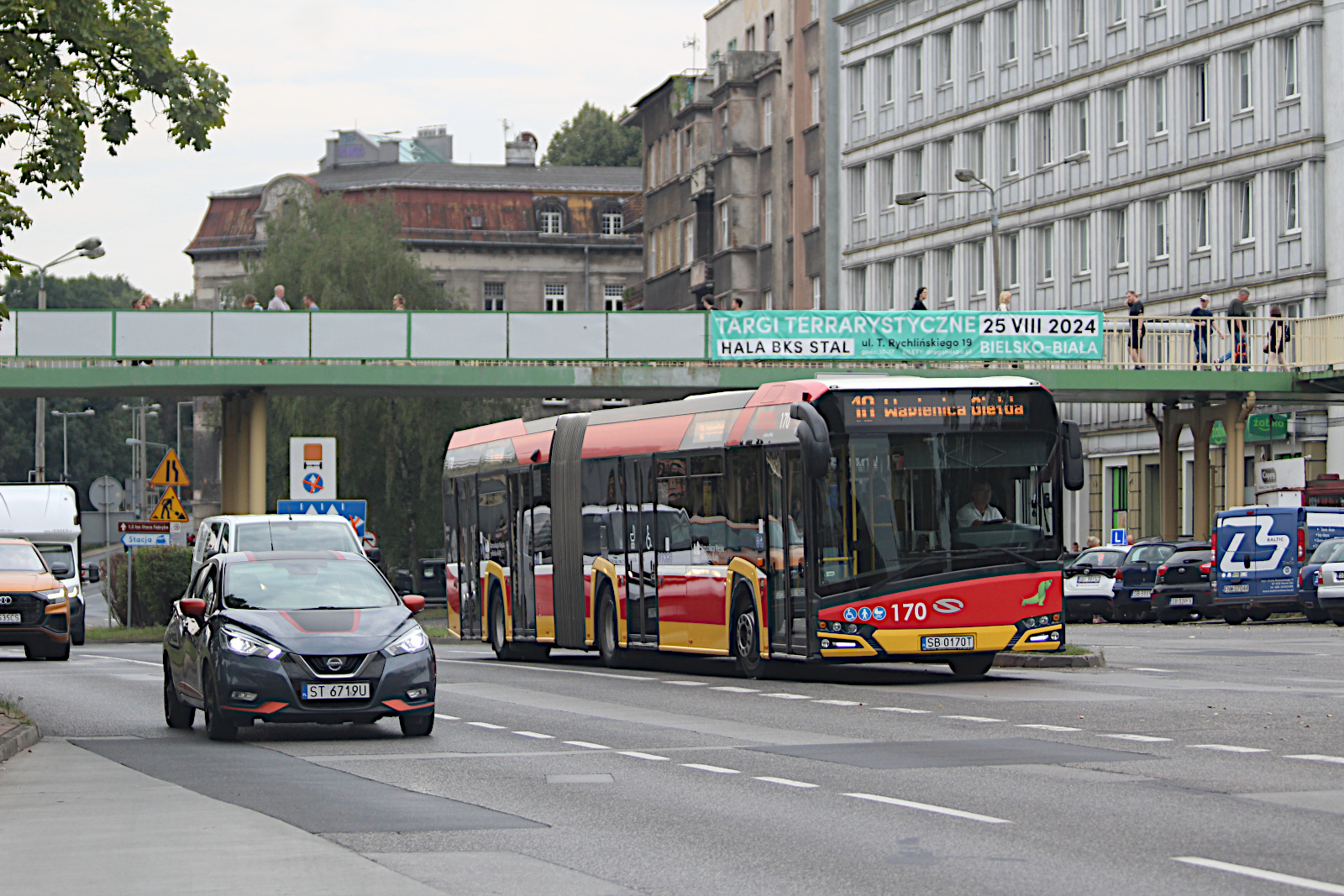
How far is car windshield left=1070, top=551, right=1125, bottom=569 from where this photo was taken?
1791 inches

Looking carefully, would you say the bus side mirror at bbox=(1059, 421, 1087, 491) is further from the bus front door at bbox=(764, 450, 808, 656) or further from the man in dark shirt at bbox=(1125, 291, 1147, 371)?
the man in dark shirt at bbox=(1125, 291, 1147, 371)

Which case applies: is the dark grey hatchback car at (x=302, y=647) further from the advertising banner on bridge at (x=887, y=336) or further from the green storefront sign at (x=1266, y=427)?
the green storefront sign at (x=1266, y=427)

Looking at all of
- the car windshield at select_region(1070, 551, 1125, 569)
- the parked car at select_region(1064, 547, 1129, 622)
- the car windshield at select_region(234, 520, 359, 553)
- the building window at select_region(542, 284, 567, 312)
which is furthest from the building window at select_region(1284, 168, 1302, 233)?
the building window at select_region(542, 284, 567, 312)

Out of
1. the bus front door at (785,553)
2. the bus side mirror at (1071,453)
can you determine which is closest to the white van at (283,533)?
the bus front door at (785,553)

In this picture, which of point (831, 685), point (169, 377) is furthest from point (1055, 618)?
point (169, 377)

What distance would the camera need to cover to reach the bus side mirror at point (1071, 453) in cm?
2319

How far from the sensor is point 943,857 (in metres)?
10.6

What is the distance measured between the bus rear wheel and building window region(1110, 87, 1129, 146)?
39067mm

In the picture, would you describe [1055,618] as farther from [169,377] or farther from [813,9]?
[813,9]

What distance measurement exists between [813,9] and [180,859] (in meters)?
70.0

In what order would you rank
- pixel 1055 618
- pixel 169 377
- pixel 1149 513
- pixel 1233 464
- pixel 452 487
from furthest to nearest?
1. pixel 1149 513
2. pixel 1233 464
3. pixel 169 377
4. pixel 452 487
5. pixel 1055 618

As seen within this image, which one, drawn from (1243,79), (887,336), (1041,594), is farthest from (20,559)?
(1243,79)

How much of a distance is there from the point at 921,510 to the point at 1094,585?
23.6 meters

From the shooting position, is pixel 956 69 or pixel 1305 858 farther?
pixel 956 69
